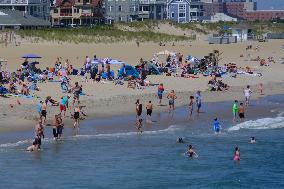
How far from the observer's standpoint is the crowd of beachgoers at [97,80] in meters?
29.7

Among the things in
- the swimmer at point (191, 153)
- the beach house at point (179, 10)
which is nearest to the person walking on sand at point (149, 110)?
the swimmer at point (191, 153)

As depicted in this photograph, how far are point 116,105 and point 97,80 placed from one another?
4.48 m

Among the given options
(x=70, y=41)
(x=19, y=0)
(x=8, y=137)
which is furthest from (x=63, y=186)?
(x=19, y=0)

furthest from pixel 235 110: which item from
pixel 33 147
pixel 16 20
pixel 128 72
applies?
pixel 16 20

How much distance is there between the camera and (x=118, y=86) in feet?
127

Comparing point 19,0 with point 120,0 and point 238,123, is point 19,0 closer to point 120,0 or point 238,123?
point 120,0

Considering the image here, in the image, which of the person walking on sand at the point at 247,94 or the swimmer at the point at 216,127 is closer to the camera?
the swimmer at the point at 216,127

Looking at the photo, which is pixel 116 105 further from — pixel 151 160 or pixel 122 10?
pixel 122 10

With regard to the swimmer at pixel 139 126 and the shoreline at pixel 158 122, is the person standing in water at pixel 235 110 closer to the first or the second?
the shoreline at pixel 158 122

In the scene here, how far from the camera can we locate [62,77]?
38.4m

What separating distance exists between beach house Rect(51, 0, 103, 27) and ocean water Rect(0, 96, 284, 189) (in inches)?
2446

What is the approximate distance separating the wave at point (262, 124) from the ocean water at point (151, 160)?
0.08 meters

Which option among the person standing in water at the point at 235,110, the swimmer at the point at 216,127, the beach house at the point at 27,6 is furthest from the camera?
the beach house at the point at 27,6

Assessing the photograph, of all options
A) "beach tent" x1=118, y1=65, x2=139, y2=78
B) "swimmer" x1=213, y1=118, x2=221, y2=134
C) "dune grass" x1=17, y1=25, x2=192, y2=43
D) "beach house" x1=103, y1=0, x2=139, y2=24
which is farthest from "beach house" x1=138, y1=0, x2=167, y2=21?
"swimmer" x1=213, y1=118, x2=221, y2=134
